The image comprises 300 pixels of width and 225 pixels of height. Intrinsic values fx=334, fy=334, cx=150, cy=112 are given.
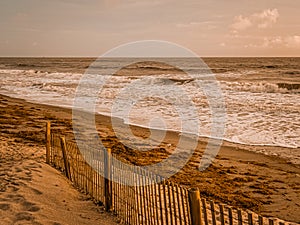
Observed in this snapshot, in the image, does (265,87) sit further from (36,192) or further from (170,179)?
(36,192)

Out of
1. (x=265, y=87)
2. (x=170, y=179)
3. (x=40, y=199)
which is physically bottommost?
(x=170, y=179)

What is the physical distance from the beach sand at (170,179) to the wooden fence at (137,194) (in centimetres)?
32

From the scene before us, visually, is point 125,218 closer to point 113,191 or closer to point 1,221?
point 113,191

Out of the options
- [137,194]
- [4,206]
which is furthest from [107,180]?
[4,206]

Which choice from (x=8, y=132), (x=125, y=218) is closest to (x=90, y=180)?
(x=125, y=218)

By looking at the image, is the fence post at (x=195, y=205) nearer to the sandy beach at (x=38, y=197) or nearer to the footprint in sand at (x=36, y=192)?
the sandy beach at (x=38, y=197)

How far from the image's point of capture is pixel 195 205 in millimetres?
3635

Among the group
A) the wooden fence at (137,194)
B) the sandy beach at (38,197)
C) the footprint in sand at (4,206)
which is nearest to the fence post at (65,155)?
the wooden fence at (137,194)

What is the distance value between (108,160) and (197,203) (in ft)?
8.29

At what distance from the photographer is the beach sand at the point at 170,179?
601 centimetres

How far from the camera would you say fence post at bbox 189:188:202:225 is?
11.8 ft

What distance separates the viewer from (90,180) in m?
6.68

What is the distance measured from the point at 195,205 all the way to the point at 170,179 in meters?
4.75

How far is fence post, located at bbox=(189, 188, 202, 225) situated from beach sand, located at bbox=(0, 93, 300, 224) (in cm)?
253
